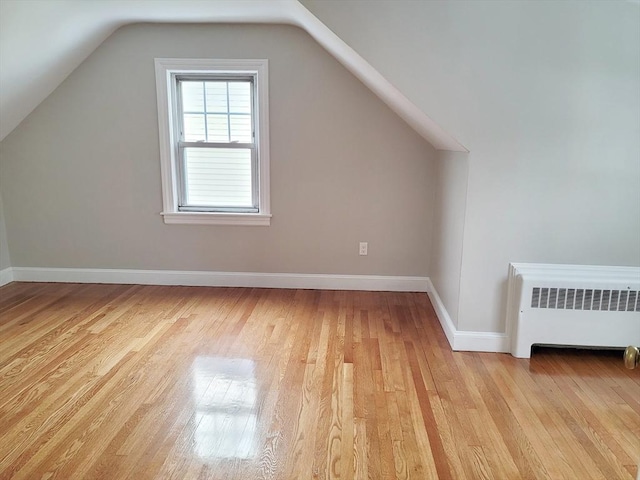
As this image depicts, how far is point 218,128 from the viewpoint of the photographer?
3.85m

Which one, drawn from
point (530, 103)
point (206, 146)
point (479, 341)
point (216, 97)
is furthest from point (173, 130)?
point (479, 341)

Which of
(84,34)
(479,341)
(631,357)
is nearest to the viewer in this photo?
(631,357)

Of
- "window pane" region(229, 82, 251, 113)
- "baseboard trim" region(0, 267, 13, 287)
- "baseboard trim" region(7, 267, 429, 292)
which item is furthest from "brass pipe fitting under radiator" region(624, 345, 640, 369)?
"baseboard trim" region(0, 267, 13, 287)

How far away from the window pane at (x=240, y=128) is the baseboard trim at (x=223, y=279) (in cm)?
117

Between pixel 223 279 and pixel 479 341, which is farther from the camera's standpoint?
pixel 223 279

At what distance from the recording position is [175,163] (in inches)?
153

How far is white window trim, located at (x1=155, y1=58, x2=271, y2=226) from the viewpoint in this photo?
3.65 metres

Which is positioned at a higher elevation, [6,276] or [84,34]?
[84,34]

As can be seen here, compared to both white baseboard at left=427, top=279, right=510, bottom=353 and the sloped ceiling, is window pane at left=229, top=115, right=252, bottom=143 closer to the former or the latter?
the sloped ceiling

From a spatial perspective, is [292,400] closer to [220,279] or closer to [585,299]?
[585,299]

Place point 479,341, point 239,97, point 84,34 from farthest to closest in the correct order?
point 239,97
point 84,34
point 479,341

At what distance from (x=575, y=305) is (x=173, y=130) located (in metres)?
3.24

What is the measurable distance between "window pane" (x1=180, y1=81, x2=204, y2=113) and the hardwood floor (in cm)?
170

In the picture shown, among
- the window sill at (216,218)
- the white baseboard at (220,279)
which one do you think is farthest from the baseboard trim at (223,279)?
the window sill at (216,218)
